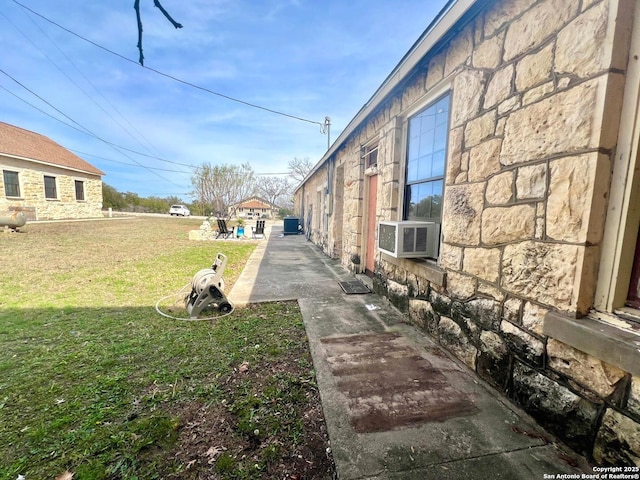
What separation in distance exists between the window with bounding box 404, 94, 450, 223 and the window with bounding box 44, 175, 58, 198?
2460 centimetres

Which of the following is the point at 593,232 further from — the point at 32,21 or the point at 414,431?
the point at 32,21

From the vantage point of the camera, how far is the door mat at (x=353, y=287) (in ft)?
14.8

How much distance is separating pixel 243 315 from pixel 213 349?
0.88m

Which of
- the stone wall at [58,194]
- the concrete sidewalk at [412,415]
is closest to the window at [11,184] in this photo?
the stone wall at [58,194]

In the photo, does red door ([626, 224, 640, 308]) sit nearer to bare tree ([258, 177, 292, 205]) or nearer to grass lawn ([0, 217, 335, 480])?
grass lawn ([0, 217, 335, 480])

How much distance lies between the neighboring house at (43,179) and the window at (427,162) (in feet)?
65.1

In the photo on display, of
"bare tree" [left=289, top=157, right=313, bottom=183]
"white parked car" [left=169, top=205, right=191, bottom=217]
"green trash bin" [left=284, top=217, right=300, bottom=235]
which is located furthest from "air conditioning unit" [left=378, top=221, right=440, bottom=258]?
"white parked car" [left=169, top=205, right=191, bottom=217]

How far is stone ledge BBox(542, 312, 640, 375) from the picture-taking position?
45.9 inches

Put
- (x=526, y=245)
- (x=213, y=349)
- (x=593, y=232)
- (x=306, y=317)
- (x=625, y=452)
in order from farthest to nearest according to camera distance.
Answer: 1. (x=306, y=317)
2. (x=213, y=349)
3. (x=526, y=245)
4. (x=593, y=232)
5. (x=625, y=452)

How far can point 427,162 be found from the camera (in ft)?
10.6

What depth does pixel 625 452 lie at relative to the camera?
1229 millimetres

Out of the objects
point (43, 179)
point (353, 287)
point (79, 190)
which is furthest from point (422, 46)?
point (79, 190)

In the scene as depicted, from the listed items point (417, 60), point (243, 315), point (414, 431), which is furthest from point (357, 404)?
point (417, 60)

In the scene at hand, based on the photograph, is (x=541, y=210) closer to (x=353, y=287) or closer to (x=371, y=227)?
(x=353, y=287)
